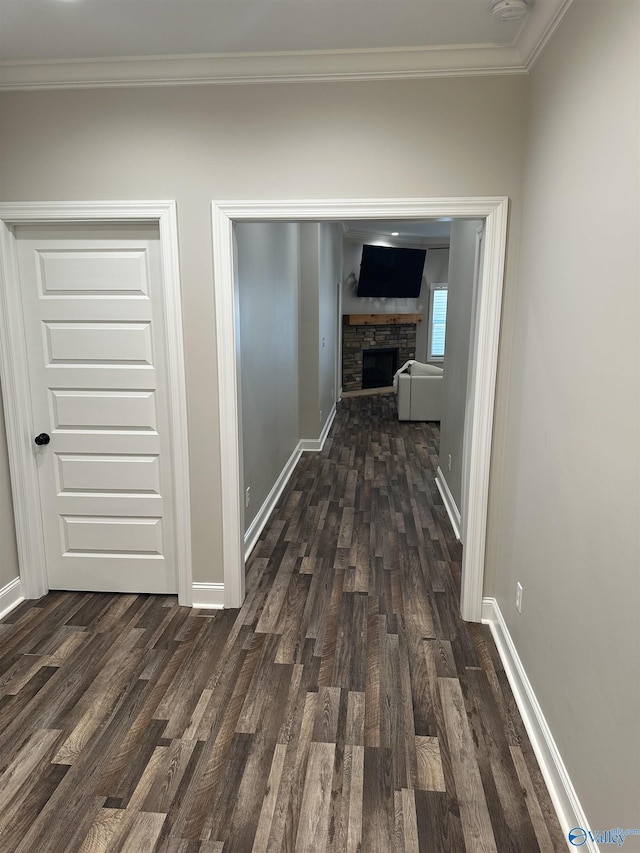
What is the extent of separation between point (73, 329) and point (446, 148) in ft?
6.69

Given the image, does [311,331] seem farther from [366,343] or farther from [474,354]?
[366,343]

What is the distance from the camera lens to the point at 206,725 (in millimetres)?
2232

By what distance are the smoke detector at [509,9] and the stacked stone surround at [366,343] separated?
27.7 ft

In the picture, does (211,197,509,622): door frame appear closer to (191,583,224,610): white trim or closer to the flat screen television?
(191,583,224,610): white trim

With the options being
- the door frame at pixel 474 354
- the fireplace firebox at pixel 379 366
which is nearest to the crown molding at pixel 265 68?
the door frame at pixel 474 354

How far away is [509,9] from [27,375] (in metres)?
2.73

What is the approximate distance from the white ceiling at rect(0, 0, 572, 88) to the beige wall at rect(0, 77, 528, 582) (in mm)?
65

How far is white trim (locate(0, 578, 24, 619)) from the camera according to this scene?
119 inches

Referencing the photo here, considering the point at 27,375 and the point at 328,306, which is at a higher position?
the point at 328,306

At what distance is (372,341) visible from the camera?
1095cm

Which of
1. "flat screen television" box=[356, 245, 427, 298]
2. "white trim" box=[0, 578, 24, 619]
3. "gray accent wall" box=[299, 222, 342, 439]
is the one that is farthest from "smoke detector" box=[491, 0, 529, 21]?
"flat screen television" box=[356, 245, 427, 298]

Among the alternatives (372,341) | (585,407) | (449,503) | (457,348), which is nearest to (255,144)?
(585,407)

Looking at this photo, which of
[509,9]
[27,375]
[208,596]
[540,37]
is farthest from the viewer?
[208,596]

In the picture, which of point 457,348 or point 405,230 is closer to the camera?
point 457,348
